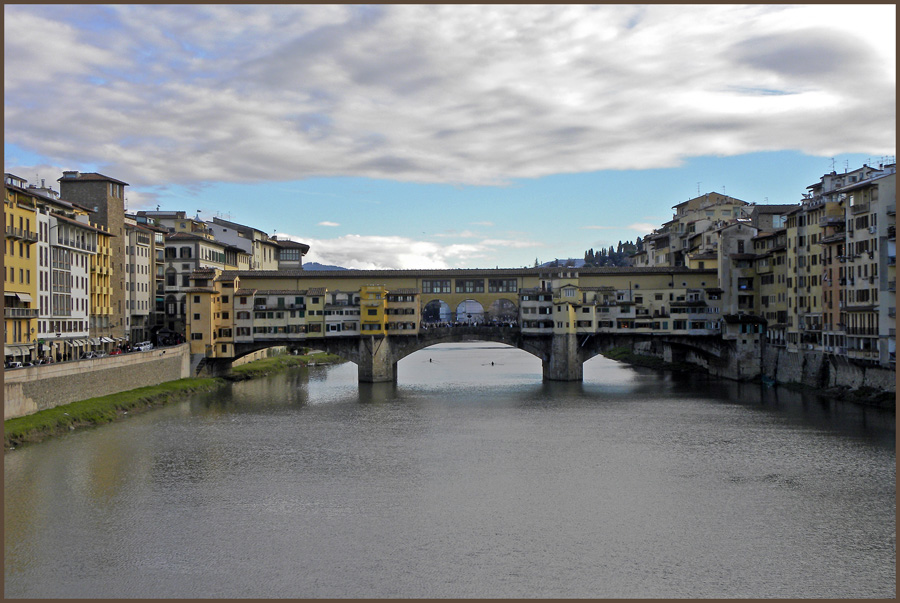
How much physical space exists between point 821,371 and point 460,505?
3227cm

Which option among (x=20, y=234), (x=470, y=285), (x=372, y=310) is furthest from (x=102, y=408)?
(x=470, y=285)

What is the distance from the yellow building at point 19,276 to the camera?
40.6 meters

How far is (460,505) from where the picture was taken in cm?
2564

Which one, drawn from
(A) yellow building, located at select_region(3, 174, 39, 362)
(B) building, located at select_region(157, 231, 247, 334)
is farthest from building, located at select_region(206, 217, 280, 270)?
(A) yellow building, located at select_region(3, 174, 39, 362)

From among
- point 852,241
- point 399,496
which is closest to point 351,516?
point 399,496

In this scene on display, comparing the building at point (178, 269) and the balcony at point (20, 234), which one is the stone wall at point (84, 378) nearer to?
the balcony at point (20, 234)

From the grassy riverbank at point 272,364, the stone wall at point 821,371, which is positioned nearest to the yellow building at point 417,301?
the grassy riverbank at point 272,364

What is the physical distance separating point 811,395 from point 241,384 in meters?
35.8

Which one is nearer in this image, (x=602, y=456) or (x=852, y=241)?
(x=602, y=456)

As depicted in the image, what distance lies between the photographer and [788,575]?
1989cm

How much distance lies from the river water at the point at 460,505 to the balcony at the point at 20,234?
10399 millimetres

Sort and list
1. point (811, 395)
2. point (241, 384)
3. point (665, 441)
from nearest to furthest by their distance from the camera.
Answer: point (665, 441)
point (811, 395)
point (241, 384)

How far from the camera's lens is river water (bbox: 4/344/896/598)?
19766mm

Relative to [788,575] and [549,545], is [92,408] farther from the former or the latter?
[788,575]
